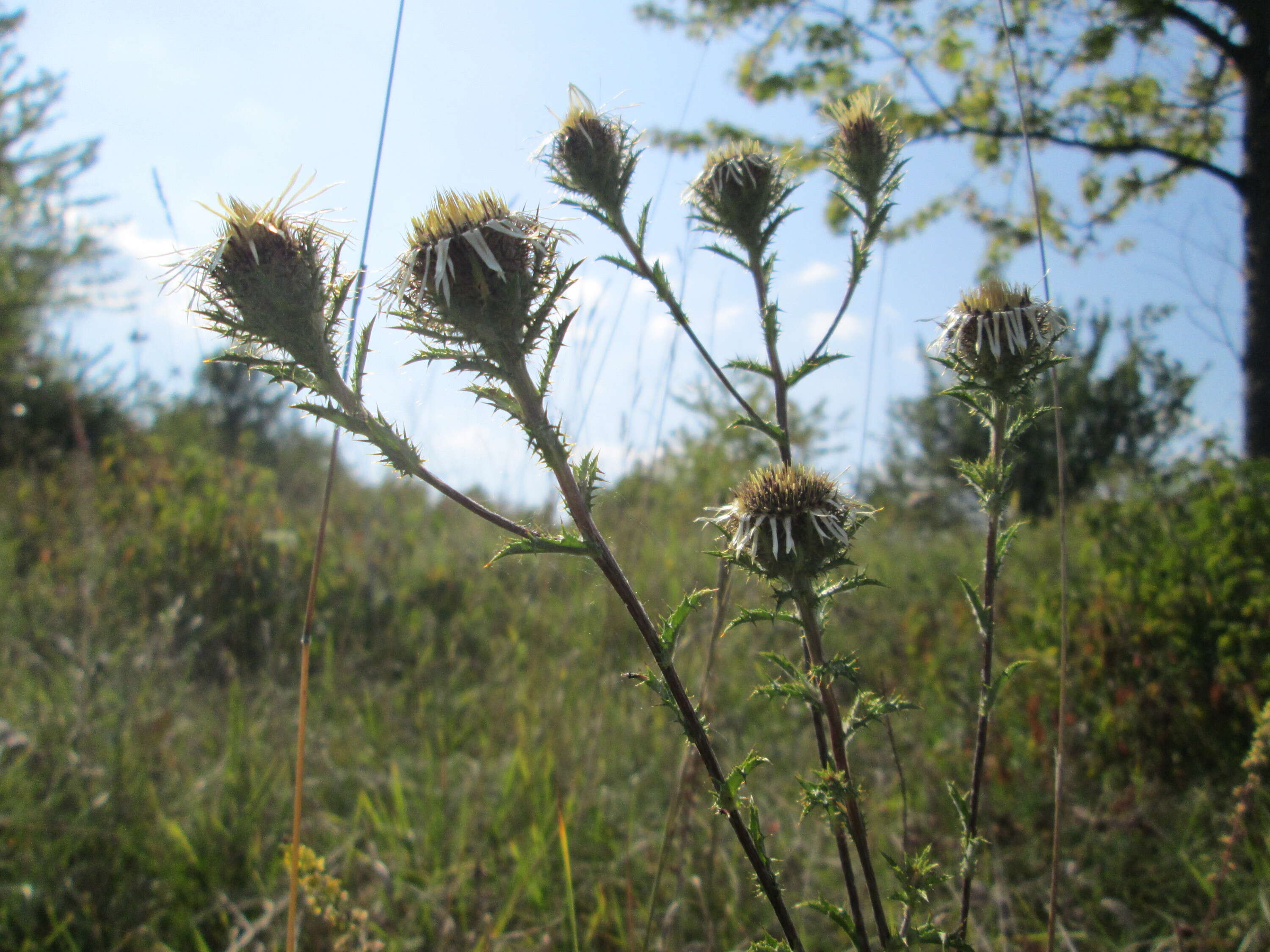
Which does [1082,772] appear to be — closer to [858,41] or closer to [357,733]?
[357,733]

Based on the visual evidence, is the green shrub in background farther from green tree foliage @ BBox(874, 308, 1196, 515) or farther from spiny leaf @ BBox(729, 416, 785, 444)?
green tree foliage @ BBox(874, 308, 1196, 515)

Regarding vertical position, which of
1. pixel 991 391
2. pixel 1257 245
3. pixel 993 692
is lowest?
pixel 993 692

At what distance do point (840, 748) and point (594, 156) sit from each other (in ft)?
4.24

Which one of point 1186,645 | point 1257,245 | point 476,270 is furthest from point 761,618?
point 1257,245

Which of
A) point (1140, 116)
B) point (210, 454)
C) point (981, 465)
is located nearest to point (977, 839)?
point (981, 465)

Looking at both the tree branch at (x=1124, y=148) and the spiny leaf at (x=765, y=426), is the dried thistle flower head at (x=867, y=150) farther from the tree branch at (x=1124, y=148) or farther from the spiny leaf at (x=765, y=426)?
the tree branch at (x=1124, y=148)

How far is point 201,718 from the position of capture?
324 cm

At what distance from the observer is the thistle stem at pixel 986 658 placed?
1.32 meters

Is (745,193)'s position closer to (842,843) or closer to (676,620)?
(676,620)

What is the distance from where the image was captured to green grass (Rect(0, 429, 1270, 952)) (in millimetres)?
2250

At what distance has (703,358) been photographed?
1.62 meters

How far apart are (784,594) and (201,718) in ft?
9.84

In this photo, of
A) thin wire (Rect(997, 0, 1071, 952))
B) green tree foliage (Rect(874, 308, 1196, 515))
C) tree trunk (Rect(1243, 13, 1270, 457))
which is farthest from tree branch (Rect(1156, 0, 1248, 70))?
thin wire (Rect(997, 0, 1071, 952))

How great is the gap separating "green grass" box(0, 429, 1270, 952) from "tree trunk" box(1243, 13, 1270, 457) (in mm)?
5187
